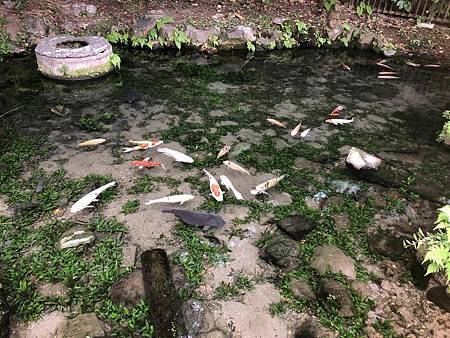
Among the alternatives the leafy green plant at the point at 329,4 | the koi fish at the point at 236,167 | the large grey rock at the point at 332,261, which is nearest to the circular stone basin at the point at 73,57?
the koi fish at the point at 236,167

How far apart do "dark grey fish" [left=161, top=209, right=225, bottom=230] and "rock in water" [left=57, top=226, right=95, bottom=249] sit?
0.93 metres

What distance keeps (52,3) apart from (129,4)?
6.19ft

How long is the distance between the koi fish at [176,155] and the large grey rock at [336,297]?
8.31 ft

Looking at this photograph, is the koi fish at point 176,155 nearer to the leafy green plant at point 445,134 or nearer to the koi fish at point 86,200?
the koi fish at point 86,200

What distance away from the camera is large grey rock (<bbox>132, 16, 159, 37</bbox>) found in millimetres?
9750

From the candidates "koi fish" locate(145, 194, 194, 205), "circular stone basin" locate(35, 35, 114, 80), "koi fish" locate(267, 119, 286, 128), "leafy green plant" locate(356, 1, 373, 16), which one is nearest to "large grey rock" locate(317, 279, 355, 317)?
"koi fish" locate(145, 194, 194, 205)

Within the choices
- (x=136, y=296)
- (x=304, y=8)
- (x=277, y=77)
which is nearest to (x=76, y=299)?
(x=136, y=296)

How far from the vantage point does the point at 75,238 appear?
14.2ft

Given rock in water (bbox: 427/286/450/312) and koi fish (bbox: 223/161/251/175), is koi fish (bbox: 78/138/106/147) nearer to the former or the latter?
koi fish (bbox: 223/161/251/175)

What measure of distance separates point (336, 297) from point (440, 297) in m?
1.06

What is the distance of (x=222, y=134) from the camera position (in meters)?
6.52

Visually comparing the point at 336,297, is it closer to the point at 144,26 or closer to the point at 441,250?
the point at 441,250

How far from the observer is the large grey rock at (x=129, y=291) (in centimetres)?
373

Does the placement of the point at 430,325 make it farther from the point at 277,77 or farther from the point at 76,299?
the point at 277,77
